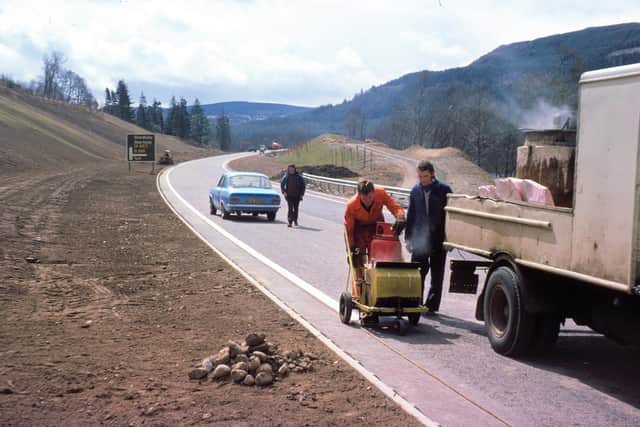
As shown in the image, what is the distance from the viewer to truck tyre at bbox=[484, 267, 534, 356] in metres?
6.47

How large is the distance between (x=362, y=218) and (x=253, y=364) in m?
2.84

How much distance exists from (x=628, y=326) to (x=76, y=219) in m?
17.1

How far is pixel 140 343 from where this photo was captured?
6887mm

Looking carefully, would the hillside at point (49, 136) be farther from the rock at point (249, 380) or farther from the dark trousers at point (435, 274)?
the rock at point (249, 380)

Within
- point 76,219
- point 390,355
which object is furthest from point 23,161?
point 390,355

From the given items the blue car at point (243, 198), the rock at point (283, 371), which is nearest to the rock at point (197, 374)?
the rock at point (283, 371)

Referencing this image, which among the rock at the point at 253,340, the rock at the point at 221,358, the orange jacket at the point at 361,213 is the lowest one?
the rock at the point at 221,358

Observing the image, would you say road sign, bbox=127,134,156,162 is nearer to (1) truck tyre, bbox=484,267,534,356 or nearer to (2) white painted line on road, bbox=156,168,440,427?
(2) white painted line on road, bbox=156,168,440,427

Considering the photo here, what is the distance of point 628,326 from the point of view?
18.3 feet

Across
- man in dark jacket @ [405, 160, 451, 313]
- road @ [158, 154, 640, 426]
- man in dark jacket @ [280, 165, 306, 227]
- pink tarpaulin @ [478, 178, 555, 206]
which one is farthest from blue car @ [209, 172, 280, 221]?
pink tarpaulin @ [478, 178, 555, 206]

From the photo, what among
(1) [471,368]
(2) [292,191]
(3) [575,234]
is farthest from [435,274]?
(2) [292,191]

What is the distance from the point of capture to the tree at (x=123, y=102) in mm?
179750

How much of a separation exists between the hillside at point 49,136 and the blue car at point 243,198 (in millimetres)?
29210

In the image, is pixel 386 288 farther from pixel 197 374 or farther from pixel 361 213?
pixel 197 374
